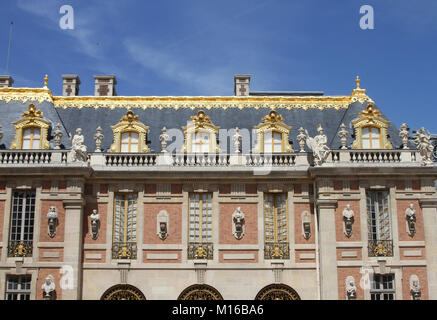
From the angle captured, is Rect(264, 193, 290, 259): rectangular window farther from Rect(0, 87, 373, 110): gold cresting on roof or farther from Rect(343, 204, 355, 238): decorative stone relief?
Rect(0, 87, 373, 110): gold cresting on roof

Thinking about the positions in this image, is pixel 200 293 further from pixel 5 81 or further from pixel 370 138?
pixel 5 81

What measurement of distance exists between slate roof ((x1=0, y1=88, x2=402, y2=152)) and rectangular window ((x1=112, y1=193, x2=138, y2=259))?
121 inches

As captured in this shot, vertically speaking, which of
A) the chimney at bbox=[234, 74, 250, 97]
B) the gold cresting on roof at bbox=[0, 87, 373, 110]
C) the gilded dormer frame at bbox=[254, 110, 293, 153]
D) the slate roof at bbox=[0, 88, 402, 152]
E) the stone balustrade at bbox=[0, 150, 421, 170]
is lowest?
the stone balustrade at bbox=[0, 150, 421, 170]

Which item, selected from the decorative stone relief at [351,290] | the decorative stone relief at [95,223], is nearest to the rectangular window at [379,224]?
the decorative stone relief at [351,290]

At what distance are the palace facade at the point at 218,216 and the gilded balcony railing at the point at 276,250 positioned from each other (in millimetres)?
41

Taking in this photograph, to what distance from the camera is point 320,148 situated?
2991 cm

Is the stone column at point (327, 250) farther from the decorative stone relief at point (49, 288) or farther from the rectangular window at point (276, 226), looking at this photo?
the decorative stone relief at point (49, 288)

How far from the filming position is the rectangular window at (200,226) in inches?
1163

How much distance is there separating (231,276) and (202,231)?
214cm

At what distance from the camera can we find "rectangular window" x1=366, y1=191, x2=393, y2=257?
29.2 metres

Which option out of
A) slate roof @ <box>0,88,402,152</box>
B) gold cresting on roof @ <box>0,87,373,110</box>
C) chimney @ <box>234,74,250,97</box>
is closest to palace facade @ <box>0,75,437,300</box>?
slate roof @ <box>0,88,402,152</box>

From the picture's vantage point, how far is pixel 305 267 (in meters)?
29.3

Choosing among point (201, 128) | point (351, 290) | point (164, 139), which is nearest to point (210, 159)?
point (201, 128)

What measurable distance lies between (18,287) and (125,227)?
4668 millimetres
